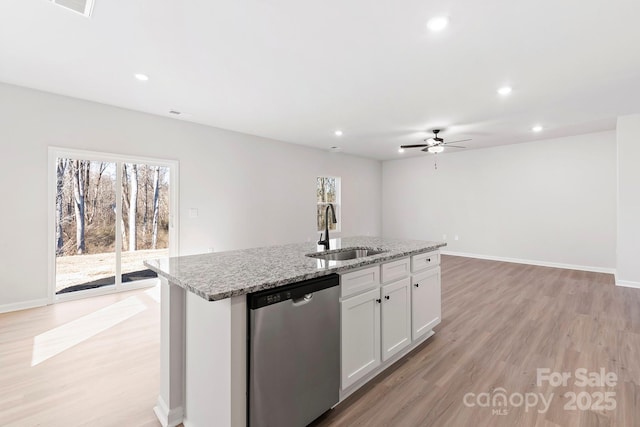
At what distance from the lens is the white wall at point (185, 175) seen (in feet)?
11.3

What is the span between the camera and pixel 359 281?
195 centimetres

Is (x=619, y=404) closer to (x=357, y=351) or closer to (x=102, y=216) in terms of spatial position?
(x=357, y=351)

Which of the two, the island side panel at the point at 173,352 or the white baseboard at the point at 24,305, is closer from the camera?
the island side panel at the point at 173,352

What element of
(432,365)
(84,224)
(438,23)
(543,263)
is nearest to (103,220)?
(84,224)

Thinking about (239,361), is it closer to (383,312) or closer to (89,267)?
(383,312)

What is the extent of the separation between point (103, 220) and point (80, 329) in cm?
172

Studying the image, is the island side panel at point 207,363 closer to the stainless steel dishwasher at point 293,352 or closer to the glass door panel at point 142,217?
the stainless steel dishwasher at point 293,352

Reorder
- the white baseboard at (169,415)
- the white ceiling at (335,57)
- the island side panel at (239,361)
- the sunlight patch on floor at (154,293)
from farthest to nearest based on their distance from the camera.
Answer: the sunlight patch on floor at (154,293) < the white ceiling at (335,57) < the white baseboard at (169,415) < the island side panel at (239,361)

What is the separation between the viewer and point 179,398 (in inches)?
65.9

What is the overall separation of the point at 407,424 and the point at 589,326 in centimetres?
269

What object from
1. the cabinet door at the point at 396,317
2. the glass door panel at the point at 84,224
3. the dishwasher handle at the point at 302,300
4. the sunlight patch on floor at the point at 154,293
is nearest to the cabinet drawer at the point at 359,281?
the cabinet door at the point at 396,317

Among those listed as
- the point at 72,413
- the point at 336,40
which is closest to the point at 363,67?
the point at 336,40

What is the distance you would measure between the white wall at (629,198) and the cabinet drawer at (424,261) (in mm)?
3927

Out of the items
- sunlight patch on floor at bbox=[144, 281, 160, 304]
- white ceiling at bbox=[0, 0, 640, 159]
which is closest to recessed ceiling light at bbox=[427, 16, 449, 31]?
white ceiling at bbox=[0, 0, 640, 159]
